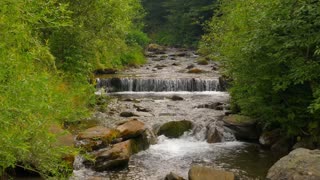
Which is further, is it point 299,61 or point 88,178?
point 299,61

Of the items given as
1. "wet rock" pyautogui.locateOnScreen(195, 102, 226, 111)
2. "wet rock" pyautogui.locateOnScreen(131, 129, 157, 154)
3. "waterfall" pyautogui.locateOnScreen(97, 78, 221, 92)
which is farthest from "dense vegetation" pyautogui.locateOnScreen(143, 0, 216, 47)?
"wet rock" pyautogui.locateOnScreen(131, 129, 157, 154)

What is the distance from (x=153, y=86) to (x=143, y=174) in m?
13.1

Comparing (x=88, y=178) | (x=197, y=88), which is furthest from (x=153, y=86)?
(x=88, y=178)

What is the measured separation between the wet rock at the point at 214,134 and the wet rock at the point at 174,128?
846 mm

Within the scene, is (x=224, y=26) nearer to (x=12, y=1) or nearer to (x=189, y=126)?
(x=189, y=126)

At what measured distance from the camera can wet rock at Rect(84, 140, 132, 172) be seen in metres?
10.1

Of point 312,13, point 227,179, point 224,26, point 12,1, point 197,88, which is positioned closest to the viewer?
point 12,1

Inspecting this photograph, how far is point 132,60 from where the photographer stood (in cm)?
3166

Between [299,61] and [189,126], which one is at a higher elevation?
[299,61]

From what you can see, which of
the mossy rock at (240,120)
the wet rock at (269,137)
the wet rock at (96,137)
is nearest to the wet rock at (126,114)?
the wet rock at (96,137)

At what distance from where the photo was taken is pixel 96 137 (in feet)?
37.3

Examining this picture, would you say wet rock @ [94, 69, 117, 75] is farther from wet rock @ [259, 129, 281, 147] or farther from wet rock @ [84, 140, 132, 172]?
wet rock @ [84, 140, 132, 172]

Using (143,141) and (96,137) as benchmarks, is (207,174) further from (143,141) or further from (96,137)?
(96,137)

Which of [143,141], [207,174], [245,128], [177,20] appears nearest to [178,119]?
[245,128]
